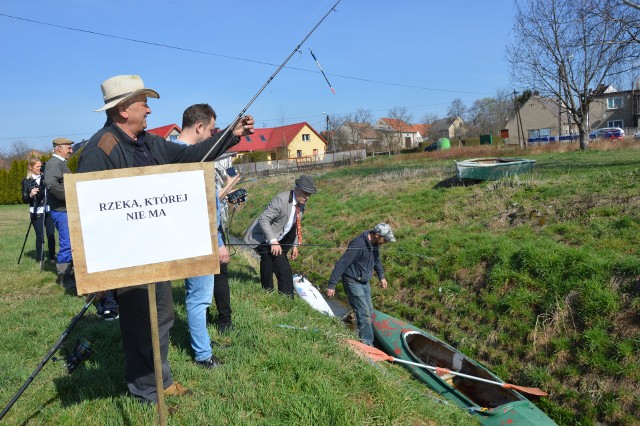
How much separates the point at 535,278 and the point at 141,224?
6676 millimetres

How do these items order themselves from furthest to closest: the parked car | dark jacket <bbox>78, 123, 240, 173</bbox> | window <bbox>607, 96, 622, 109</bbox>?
window <bbox>607, 96, 622, 109</bbox>, the parked car, dark jacket <bbox>78, 123, 240, 173</bbox>

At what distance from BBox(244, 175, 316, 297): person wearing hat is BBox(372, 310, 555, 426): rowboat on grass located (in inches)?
62.2

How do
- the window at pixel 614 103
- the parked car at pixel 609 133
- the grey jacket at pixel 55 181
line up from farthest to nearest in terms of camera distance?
the window at pixel 614 103
the parked car at pixel 609 133
the grey jacket at pixel 55 181

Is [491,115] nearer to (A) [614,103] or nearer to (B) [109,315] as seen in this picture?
(A) [614,103]

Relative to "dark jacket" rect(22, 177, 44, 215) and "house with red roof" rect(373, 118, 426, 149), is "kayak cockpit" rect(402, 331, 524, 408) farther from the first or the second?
"house with red roof" rect(373, 118, 426, 149)

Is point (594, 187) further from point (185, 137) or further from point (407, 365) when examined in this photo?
point (185, 137)

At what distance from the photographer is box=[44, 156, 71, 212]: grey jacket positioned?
6.17 m

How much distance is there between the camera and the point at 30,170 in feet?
29.2

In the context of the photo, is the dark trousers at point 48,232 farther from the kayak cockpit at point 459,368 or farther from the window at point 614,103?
the window at point 614,103

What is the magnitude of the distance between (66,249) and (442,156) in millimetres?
26727

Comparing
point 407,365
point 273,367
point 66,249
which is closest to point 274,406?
point 273,367

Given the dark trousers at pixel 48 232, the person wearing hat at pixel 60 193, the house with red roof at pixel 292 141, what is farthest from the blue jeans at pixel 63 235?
the house with red roof at pixel 292 141

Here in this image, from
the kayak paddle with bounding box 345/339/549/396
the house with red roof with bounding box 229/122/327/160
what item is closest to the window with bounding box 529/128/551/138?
the house with red roof with bounding box 229/122/327/160

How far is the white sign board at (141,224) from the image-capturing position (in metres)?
2.50
